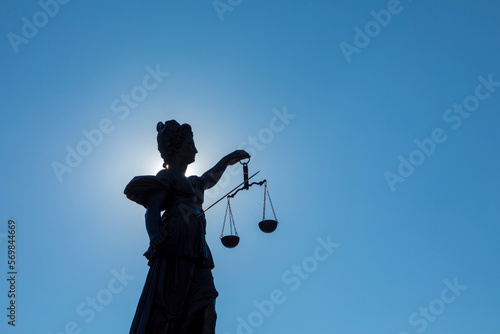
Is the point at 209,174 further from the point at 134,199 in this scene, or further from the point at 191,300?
the point at 191,300

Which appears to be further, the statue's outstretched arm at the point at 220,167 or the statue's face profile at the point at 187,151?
the statue's outstretched arm at the point at 220,167

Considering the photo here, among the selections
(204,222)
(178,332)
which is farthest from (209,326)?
(204,222)

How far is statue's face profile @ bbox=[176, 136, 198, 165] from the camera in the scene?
33.0 feet

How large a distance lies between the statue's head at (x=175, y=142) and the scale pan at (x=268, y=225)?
7.75 ft

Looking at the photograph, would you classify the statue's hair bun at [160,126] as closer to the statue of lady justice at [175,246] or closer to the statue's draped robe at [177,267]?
the statue of lady justice at [175,246]

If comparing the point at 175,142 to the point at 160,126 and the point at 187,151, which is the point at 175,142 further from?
the point at 160,126

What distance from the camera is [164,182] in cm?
959

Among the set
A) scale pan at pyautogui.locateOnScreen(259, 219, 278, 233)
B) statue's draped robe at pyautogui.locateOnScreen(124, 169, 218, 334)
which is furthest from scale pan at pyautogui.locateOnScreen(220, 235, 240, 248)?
statue's draped robe at pyautogui.locateOnScreen(124, 169, 218, 334)

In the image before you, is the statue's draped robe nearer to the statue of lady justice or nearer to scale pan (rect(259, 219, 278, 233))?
the statue of lady justice

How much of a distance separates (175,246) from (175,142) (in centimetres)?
183

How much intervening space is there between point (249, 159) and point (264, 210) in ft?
7.30

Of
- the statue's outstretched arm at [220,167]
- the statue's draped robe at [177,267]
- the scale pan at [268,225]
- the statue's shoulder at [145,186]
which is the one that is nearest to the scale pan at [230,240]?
the scale pan at [268,225]

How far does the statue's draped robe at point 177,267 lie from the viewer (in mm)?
8594

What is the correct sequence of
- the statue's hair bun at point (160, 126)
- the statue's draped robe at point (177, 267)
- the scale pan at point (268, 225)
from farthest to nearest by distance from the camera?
the scale pan at point (268, 225) → the statue's hair bun at point (160, 126) → the statue's draped robe at point (177, 267)
